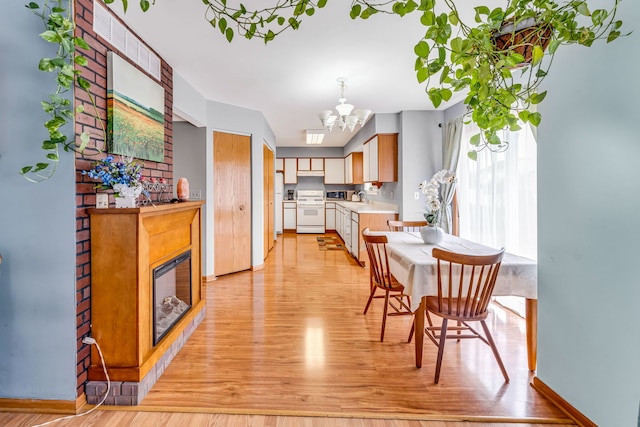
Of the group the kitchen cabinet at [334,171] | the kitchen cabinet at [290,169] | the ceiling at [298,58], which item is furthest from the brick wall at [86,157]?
the kitchen cabinet at [334,171]

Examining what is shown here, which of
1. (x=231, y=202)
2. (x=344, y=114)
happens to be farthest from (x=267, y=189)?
(x=344, y=114)

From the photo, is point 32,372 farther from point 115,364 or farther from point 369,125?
point 369,125

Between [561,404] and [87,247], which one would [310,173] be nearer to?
[87,247]

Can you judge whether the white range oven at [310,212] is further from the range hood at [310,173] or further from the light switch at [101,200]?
the light switch at [101,200]

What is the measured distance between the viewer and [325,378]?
195cm

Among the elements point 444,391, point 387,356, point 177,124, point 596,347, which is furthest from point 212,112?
point 596,347

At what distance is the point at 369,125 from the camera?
530cm

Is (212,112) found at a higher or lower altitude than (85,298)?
higher

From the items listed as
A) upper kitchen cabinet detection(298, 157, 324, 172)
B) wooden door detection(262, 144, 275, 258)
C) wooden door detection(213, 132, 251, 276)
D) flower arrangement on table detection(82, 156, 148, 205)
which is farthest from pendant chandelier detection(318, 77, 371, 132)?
upper kitchen cabinet detection(298, 157, 324, 172)

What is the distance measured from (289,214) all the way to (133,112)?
20.3 feet

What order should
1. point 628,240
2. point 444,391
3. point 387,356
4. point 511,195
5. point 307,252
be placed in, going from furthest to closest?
point 307,252, point 511,195, point 387,356, point 444,391, point 628,240

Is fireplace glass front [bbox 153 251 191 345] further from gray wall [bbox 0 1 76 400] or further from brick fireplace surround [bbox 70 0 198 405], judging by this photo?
gray wall [bbox 0 1 76 400]

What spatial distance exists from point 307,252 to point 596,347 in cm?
470

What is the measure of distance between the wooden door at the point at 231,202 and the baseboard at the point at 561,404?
3.65 meters
